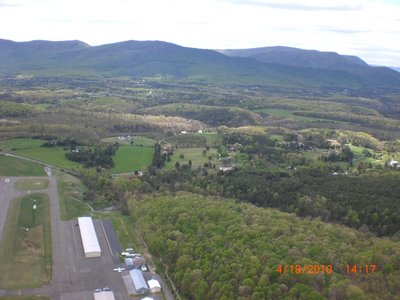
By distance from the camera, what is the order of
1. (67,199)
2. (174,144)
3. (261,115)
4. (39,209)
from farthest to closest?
(261,115) < (174,144) < (67,199) < (39,209)

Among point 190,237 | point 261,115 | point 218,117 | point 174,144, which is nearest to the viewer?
point 190,237

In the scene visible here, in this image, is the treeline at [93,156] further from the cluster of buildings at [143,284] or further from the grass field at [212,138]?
the cluster of buildings at [143,284]

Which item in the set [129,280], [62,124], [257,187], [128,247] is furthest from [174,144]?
[129,280]

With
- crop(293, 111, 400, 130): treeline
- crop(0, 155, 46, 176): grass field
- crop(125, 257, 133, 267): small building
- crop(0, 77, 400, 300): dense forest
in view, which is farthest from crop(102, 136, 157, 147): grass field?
crop(293, 111, 400, 130): treeline

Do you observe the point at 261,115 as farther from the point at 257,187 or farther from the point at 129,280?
the point at 129,280

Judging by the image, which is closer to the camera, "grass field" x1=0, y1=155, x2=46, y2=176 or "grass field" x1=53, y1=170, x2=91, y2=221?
"grass field" x1=53, y1=170, x2=91, y2=221
